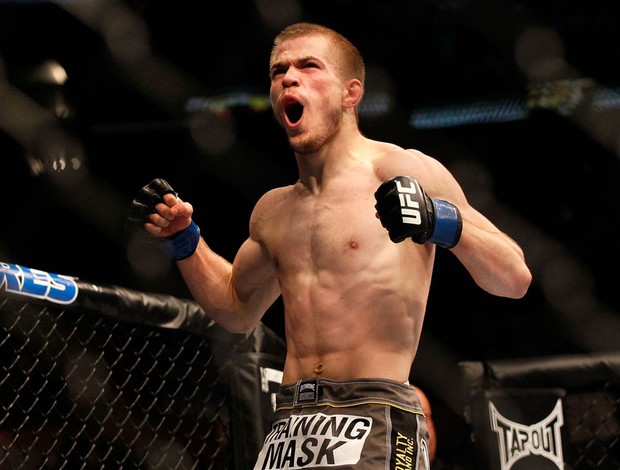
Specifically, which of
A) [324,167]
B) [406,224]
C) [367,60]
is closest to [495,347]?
[367,60]

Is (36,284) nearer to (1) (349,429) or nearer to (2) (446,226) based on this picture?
(1) (349,429)

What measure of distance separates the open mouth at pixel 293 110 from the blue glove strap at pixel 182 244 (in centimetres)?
28

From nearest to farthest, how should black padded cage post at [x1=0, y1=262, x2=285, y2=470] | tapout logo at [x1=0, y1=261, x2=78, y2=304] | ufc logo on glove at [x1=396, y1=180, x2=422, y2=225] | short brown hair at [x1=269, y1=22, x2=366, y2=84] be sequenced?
1. ufc logo on glove at [x1=396, y1=180, x2=422, y2=225]
2. tapout logo at [x1=0, y1=261, x2=78, y2=304]
3. black padded cage post at [x1=0, y1=262, x2=285, y2=470]
4. short brown hair at [x1=269, y1=22, x2=366, y2=84]

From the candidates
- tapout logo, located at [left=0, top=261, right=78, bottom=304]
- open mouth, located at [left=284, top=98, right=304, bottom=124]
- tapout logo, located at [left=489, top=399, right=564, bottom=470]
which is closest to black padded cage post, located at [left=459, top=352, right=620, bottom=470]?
tapout logo, located at [left=489, top=399, right=564, bottom=470]

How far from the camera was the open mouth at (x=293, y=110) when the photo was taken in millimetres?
1670

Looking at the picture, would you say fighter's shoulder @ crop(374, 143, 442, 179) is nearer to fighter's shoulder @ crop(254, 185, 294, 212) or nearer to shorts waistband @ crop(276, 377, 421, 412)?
fighter's shoulder @ crop(254, 185, 294, 212)

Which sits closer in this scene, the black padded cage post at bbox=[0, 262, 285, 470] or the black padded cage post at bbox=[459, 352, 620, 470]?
the black padded cage post at bbox=[0, 262, 285, 470]

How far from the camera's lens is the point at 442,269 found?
4.29 meters

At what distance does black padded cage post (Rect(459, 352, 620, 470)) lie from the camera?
195 cm

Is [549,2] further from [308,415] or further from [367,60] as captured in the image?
[308,415]

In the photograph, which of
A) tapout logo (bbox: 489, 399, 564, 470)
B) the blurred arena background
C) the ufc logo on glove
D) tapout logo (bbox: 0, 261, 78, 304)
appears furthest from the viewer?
the blurred arena background

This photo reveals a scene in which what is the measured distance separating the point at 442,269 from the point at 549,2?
133cm

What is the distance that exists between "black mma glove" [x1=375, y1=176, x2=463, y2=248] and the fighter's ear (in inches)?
13.3

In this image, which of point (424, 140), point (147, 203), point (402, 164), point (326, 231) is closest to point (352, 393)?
point (326, 231)
